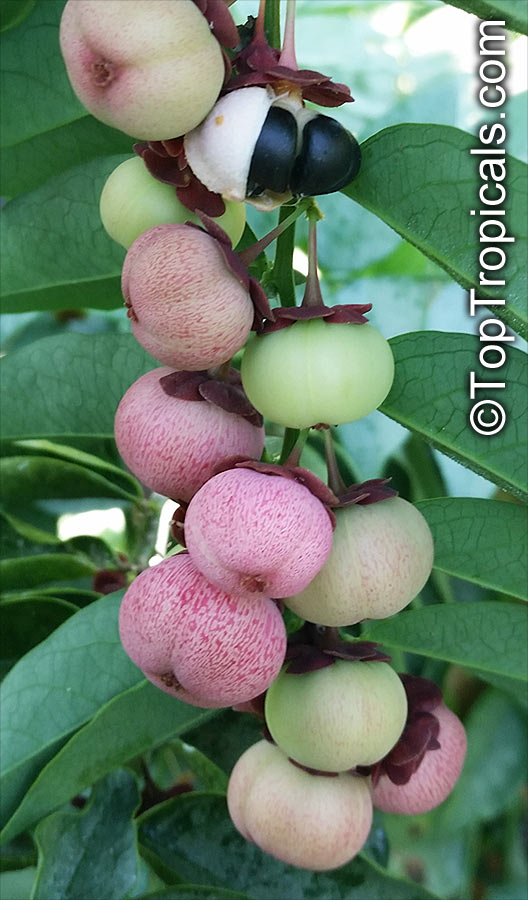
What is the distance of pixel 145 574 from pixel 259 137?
0.26 m

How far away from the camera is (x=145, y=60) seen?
1.78ft

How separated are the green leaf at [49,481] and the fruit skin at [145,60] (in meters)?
0.55

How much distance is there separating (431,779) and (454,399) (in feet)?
1.02

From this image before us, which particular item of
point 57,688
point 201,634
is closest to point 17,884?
point 57,688

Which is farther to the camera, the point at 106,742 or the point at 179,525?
the point at 106,742

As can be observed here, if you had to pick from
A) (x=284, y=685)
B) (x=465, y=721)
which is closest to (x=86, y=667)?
(x=284, y=685)

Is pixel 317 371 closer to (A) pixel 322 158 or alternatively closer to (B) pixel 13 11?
(A) pixel 322 158

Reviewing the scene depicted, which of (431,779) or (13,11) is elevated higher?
(13,11)

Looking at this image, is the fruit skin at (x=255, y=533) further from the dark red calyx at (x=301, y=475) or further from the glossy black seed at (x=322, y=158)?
the glossy black seed at (x=322, y=158)

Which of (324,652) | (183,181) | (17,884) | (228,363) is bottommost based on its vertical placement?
(17,884)

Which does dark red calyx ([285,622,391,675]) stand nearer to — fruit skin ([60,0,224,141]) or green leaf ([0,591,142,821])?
green leaf ([0,591,142,821])

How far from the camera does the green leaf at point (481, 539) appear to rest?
31.2 inches

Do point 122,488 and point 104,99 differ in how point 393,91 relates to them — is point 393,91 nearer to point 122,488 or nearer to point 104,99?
point 122,488

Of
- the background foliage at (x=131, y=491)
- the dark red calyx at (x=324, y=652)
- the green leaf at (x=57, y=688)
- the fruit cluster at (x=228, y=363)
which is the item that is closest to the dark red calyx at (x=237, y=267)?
the fruit cluster at (x=228, y=363)
